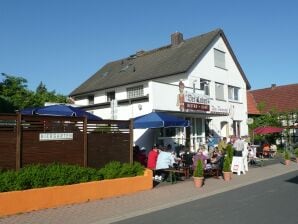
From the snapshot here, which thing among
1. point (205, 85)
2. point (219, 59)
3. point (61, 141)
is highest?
point (219, 59)

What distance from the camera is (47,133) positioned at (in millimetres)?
11508

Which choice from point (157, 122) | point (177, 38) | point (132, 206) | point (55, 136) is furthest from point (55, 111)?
point (177, 38)

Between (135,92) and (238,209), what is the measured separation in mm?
18448

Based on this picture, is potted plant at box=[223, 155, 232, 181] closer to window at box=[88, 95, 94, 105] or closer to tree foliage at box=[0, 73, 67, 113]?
window at box=[88, 95, 94, 105]

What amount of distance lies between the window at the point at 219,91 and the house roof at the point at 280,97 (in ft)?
53.6

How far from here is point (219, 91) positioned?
99.0ft

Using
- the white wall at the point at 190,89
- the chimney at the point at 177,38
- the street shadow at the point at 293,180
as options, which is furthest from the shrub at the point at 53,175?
the chimney at the point at 177,38

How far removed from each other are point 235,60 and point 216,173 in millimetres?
17557

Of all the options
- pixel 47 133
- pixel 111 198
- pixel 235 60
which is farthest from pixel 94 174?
pixel 235 60

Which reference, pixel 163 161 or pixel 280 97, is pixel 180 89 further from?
pixel 280 97

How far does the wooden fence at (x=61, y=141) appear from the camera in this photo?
35.0ft

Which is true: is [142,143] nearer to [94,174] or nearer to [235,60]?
[94,174]

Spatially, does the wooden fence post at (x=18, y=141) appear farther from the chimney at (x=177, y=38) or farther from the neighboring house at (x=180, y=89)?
the chimney at (x=177, y=38)

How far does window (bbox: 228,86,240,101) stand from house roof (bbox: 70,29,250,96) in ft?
5.72
